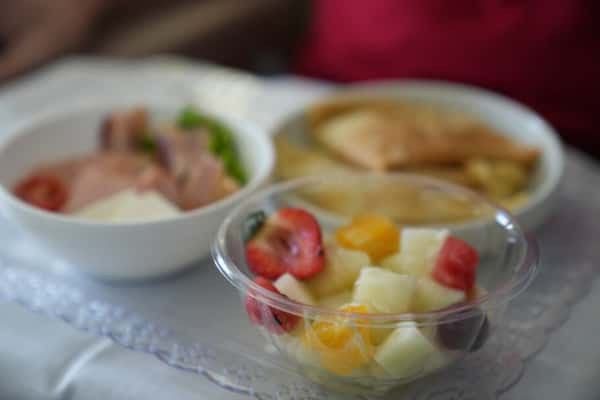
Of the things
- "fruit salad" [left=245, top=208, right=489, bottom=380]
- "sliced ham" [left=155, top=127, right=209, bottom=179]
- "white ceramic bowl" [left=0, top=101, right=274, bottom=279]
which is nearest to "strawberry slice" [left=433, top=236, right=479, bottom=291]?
"fruit salad" [left=245, top=208, right=489, bottom=380]

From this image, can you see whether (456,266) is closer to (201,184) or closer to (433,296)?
(433,296)

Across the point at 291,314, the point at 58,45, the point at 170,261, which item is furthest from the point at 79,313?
the point at 58,45

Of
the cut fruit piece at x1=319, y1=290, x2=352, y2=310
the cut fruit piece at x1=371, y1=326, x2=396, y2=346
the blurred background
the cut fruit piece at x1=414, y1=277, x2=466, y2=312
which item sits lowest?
the blurred background

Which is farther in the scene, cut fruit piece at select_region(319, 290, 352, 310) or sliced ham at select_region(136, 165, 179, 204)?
sliced ham at select_region(136, 165, 179, 204)

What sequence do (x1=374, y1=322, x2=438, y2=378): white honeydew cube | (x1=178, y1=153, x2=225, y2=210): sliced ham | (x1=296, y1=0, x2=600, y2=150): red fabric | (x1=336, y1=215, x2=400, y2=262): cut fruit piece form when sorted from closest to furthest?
1. (x1=374, y1=322, x2=438, y2=378): white honeydew cube
2. (x1=336, y1=215, x2=400, y2=262): cut fruit piece
3. (x1=178, y1=153, x2=225, y2=210): sliced ham
4. (x1=296, y1=0, x2=600, y2=150): red fabric

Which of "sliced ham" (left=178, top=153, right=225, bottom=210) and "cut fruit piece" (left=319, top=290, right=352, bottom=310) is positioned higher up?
"cut fruit piece" (left=319, top=290, right=352, bottom=310)

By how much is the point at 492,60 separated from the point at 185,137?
600mm

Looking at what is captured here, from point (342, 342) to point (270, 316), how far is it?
0.22 ft

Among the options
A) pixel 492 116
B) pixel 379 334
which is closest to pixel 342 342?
pixel 379 334

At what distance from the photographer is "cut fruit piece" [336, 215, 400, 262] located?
0.62 metres

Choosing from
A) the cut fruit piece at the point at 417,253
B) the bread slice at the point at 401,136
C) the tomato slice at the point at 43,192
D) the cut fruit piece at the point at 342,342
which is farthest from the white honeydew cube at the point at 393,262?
the tomato slice at the point at 43,192

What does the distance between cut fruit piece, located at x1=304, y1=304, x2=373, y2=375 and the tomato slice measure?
392 millimetres

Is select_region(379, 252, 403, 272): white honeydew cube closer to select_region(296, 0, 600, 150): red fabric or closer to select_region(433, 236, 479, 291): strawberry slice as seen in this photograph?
select_region(433, 236, 479, 291): strawberry slice

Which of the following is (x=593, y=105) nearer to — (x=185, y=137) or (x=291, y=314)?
(x=185, y=137)
